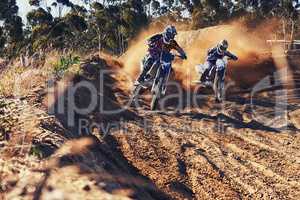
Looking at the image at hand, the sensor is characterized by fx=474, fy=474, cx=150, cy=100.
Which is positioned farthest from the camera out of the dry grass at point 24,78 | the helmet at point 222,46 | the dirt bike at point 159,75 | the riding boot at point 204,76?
the riding boot at point 204,76

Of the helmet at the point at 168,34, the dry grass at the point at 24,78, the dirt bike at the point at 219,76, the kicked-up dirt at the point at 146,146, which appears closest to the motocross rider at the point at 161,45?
the helmet at the point at 168,34

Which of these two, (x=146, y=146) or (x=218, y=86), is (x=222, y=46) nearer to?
(x=218, y=86)

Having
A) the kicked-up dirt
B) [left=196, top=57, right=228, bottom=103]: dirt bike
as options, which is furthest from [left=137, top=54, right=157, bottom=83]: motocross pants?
[left=196, top=57, right=228, bottom=103]: dirt bike

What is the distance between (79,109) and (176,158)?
310cm

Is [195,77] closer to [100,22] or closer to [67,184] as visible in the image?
[67,184]

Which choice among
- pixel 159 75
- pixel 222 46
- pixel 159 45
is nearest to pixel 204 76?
pixel 222 46

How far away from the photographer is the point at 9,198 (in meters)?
4.63

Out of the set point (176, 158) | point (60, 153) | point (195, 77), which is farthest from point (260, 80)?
point (60, 153)

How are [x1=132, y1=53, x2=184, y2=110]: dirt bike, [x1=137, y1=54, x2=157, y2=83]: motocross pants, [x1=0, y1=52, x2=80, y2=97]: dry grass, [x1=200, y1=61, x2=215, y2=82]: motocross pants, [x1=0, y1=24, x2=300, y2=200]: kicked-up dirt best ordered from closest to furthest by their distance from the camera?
[x1=0, y1=24, x2=300, y2=200]: kicked-up dirt
[x1=0, y1=52, x2=80, y2=97]: dry grass
[x1=132, y1=53, x2=184, y2=110]: dirt bike
[x1=137, y1=54, x2=157, y2=83]: motocross pants
[x1=200, y1=61, x2=215, y2=82]: motocross pants

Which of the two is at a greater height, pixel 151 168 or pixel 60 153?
pixel 60 153

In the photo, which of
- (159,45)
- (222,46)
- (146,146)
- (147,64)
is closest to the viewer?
(146,146)

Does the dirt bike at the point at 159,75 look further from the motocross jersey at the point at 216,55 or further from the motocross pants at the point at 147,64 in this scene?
the motocross jersey at the point at 216,55

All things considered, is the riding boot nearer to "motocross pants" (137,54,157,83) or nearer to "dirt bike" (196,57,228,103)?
"dirt bike" (196,57,228,103)

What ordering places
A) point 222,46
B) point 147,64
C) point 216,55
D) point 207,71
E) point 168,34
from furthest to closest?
point 207,71
point 216,55
point 222,46
point 147,64
point 168,34
